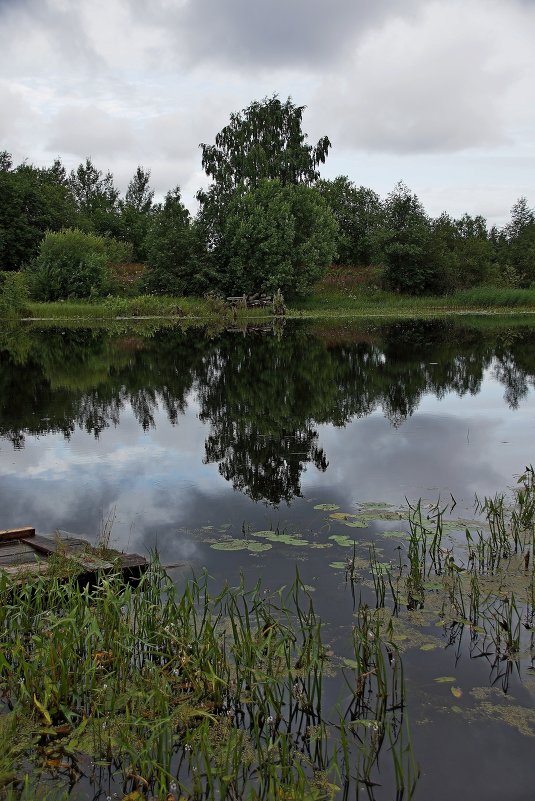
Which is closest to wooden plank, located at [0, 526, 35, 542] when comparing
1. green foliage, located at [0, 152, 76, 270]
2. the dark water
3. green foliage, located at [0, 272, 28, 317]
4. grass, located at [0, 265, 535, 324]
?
the dark water

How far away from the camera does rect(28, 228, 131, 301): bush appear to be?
50.1 meters

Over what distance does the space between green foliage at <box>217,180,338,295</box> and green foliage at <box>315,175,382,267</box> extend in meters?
10.6

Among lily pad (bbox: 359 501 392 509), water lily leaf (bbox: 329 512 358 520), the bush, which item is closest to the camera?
water lily leaf (bbox: 329 512 358 520)

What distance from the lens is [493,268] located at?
6109 cm

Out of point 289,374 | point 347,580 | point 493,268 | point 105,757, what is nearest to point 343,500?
point 347,580

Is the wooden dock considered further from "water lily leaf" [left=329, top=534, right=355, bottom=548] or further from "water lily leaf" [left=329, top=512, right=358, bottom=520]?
"water lily leaf" [left=329, top=512, right=358, bottom=520]

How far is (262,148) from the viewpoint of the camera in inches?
2234

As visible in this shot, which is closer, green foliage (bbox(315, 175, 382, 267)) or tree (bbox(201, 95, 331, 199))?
tree (bbox(201, 95, 331, 199))

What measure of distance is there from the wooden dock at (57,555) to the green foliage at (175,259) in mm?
46712

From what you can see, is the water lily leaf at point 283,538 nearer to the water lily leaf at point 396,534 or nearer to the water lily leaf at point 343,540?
the water lily leaf at point 343,540

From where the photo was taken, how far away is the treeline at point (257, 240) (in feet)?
170

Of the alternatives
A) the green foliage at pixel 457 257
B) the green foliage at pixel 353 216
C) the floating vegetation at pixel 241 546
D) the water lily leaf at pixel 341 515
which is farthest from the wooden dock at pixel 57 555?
the green foliage at pixel 353 216

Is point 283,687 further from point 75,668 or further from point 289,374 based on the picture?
point 289,374

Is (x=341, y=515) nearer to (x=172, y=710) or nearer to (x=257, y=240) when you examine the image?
(x=172, y=710)
